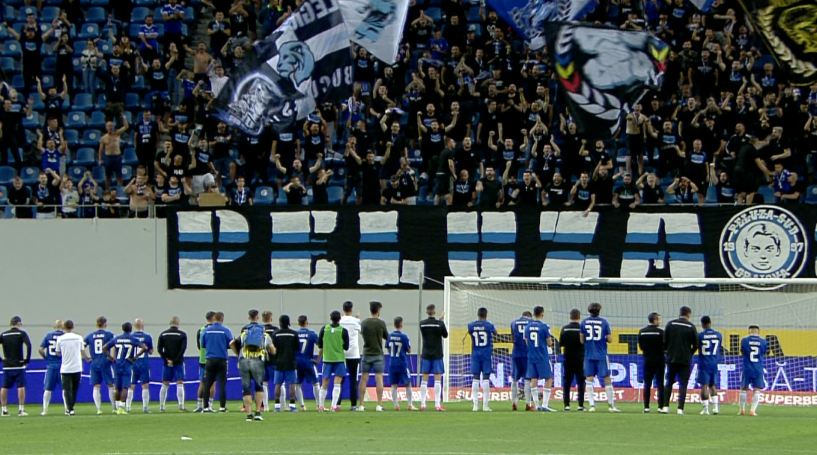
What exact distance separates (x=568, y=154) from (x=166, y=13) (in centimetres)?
1077

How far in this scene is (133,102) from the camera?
117ft

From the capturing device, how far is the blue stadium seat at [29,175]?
33938 mm

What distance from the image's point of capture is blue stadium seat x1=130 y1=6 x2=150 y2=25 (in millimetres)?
37750

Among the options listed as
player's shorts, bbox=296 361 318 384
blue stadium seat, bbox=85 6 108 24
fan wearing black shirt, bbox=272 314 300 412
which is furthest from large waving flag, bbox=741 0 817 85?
blue stadium seat, bbox=85 6 108 24

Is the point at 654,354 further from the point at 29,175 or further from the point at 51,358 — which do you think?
the point at 29,175

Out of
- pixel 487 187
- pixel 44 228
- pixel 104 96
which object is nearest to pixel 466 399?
pixel 487 187

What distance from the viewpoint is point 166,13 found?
3650cm

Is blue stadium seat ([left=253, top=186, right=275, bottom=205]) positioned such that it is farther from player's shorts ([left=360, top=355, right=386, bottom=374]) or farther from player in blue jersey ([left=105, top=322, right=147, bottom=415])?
player's shorts ([left=360, top=355, right=386, bottom=374])

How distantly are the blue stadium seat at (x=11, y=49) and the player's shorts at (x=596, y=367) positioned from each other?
698 inches

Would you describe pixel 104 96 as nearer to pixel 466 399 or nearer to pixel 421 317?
pixel 421 317

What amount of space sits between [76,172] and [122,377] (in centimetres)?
782

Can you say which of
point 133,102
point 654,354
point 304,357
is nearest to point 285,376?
point 304,357

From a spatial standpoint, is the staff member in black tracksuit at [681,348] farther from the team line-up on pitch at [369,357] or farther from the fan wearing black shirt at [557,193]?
the fan wearing black shirt at [557,193]

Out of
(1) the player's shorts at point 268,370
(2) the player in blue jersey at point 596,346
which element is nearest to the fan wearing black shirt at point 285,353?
(1) the player's shorts at point 268,370
